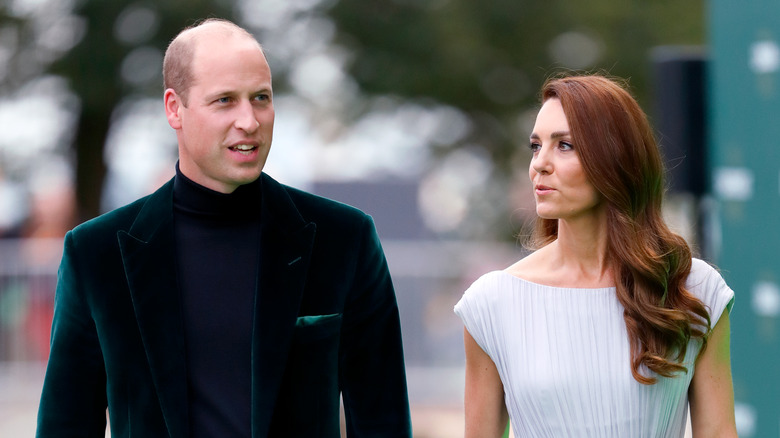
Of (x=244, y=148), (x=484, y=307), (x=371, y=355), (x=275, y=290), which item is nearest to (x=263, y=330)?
(x=275, y=290)

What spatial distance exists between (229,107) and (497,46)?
14.5 meters

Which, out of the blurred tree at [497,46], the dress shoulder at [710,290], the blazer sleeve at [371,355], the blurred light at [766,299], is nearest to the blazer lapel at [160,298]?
the blazer sleeve at [371,355]

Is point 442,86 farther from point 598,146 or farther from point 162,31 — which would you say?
point 598,146

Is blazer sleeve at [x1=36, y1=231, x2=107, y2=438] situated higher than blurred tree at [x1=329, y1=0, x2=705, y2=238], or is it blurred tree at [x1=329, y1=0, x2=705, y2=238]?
blurred tree at [x1=329, y1=0, x2=705, y2=238]

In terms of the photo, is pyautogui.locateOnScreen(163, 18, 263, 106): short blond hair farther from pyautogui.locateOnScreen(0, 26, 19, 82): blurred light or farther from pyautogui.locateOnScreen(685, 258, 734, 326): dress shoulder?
pyautogui.locateOnScreen(0, 26, 19, 82): blurred light

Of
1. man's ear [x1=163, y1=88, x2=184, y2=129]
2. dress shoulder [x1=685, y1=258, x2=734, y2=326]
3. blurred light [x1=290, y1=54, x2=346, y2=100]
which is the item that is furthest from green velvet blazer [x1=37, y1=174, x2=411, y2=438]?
blurred light [x1=290, y1=54, x2=346, y2=100]

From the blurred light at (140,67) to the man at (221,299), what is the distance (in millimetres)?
12716

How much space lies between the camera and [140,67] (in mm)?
16312

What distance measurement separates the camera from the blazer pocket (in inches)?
151

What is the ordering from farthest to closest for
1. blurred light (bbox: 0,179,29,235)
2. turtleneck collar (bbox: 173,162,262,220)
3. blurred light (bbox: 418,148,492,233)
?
blurred light (bbox: 418,148,492,233) < blurred light (bbox: 0,179,29,235) < turtleneck collar (bbox: 173,162,262,220)

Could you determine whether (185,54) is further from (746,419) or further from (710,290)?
(746,419)

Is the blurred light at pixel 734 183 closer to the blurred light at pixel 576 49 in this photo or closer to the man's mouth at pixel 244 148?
the man's mouth at pixel 244 148

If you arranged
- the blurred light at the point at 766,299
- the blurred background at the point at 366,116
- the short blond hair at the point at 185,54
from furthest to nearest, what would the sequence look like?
the blurred background at the point at 366,116 → the blurred light at the point at 766,299 → the short blond hair at the point at 185,54

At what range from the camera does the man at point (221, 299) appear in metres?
3.68
